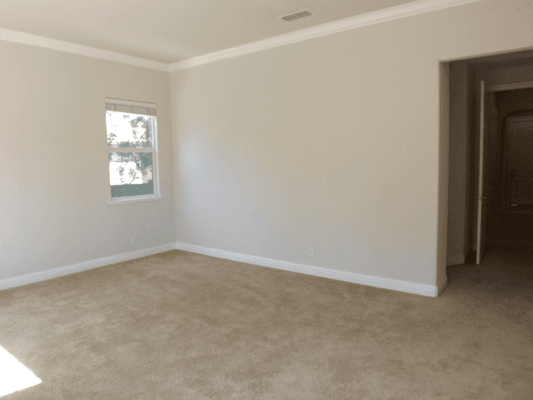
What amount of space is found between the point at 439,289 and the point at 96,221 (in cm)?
452

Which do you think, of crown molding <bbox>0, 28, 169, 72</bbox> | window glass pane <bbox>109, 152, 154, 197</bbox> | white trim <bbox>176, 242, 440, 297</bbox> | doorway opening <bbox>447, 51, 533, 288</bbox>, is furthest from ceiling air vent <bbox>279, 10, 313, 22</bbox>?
window glass pane <bbox>109, 152, 154, 197</bbox>

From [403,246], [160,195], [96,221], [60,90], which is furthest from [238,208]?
[60,90]

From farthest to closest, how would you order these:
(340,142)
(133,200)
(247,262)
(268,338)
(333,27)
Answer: (133,200) < (247,262) < (340,142) < (333,27) < (268,338)

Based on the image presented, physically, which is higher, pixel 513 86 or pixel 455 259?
pixel 513 86

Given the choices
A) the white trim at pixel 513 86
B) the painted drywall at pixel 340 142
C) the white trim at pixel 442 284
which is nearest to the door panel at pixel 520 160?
the white trim at pixel 513 86

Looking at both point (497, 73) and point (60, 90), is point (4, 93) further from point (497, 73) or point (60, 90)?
point (497, 73)

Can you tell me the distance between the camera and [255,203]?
539 centimetres

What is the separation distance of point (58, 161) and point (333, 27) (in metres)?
3.85

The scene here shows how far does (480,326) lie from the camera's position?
10.8 ft

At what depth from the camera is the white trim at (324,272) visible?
411cm

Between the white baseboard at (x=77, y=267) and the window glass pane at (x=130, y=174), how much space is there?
922 mm

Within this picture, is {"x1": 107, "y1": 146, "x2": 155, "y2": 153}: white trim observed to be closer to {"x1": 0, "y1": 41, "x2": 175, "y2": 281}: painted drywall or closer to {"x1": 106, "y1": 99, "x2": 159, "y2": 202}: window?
{"x1": 106, "y1": 99, "x2": 159, "y2": 202}: window

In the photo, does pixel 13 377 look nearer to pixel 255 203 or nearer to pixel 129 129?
pixel 255 203

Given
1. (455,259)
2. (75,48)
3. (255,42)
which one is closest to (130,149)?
(75,48)
